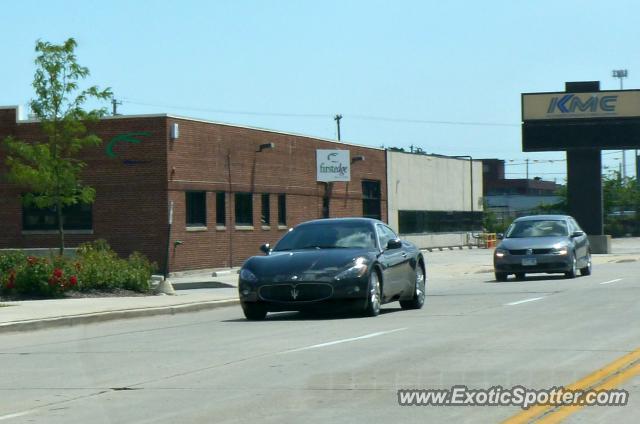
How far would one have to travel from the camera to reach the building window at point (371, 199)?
5969cm

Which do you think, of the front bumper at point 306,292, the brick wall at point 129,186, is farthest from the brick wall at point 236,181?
the front bumper at point 306,292

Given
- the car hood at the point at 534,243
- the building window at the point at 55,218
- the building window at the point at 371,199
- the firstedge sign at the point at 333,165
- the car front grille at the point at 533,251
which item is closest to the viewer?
the car front grille at the point at 533,251

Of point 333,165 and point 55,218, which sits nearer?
point 55,218

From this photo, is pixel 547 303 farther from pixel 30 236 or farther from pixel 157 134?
pixel 30 236

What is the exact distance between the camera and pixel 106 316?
19891 millimetres

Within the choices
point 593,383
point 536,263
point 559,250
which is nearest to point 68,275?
point 536,263

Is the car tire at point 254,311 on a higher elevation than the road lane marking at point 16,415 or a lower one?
higher

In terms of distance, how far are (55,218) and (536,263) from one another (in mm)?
19803

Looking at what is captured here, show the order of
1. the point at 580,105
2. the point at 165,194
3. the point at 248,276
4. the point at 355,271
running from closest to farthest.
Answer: the point at 355,271 < the point at 248,276 < the point at 165,194 < the point at 580,105

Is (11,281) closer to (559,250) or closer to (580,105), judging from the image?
(559,250)

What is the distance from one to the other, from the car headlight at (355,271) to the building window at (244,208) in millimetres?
28776

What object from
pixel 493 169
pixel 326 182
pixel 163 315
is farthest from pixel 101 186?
pixel 493 169

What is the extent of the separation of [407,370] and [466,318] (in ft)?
21.5

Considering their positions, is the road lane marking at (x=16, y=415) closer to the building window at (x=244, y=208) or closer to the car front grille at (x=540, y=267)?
the car front grille at (x=540, y=267)
